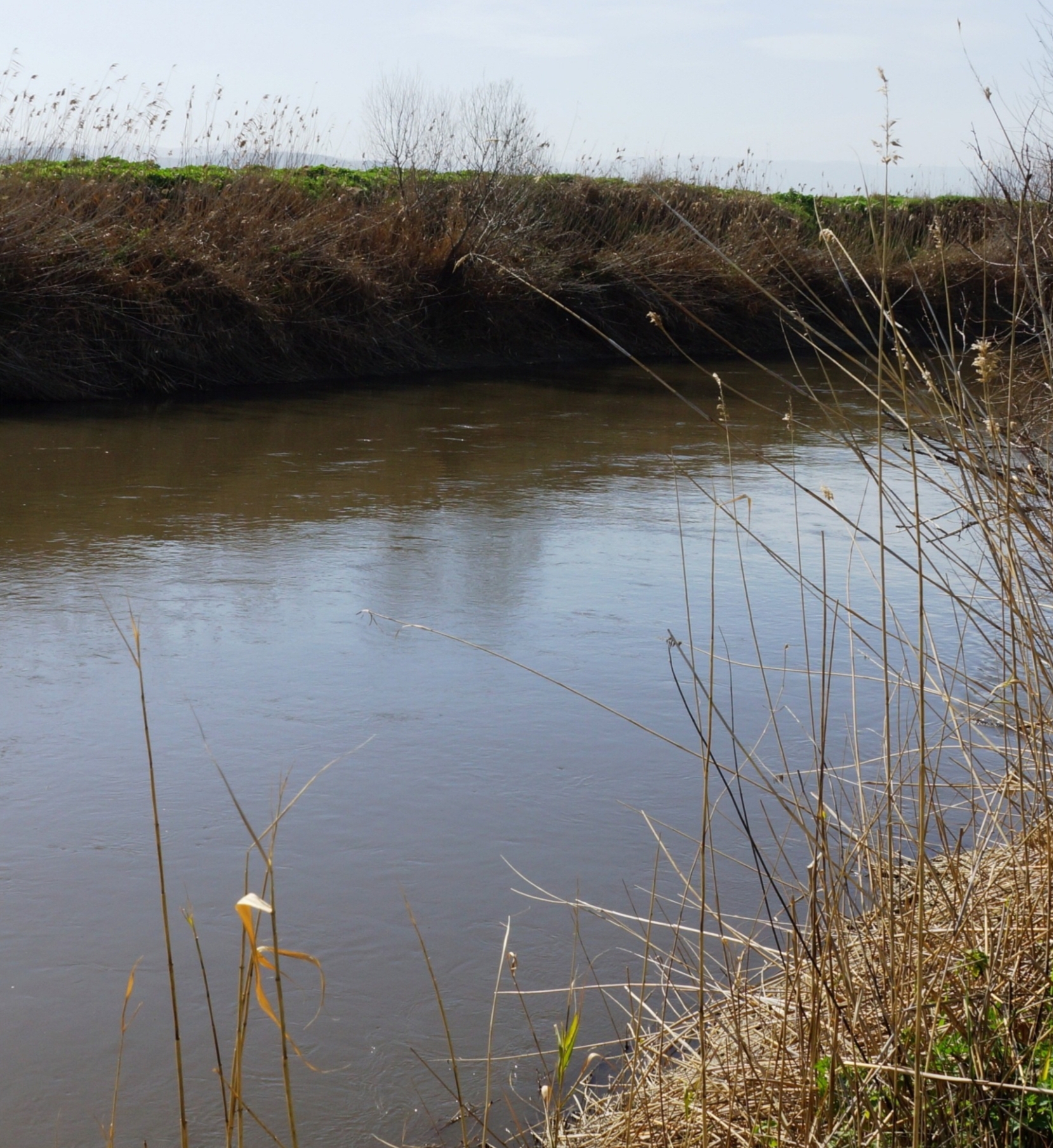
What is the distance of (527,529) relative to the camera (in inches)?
250

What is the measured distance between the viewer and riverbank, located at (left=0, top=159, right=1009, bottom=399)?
992 centimetres

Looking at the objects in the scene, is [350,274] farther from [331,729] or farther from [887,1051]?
[887,1051]

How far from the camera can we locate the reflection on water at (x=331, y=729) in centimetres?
242

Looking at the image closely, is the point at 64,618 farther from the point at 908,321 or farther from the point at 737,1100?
the point at 908,321

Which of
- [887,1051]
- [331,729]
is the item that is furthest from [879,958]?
[331,729]

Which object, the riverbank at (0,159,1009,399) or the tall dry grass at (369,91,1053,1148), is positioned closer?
the tall dry grass at (369,91,1053,1148)

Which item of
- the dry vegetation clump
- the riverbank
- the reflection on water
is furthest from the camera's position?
the riverbank

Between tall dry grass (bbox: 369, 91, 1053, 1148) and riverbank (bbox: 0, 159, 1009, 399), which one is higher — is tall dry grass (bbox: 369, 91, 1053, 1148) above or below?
below

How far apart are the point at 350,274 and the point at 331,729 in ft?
27.9

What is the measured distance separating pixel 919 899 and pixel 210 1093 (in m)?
1.36

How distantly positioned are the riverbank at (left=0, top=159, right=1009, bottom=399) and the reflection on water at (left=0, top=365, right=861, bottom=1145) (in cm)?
226

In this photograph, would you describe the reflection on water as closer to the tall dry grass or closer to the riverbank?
the tall dry grass

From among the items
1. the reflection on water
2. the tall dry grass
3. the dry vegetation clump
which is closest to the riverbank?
the reflection on water

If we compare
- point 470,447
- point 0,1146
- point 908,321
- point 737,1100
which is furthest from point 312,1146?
point 908,321
